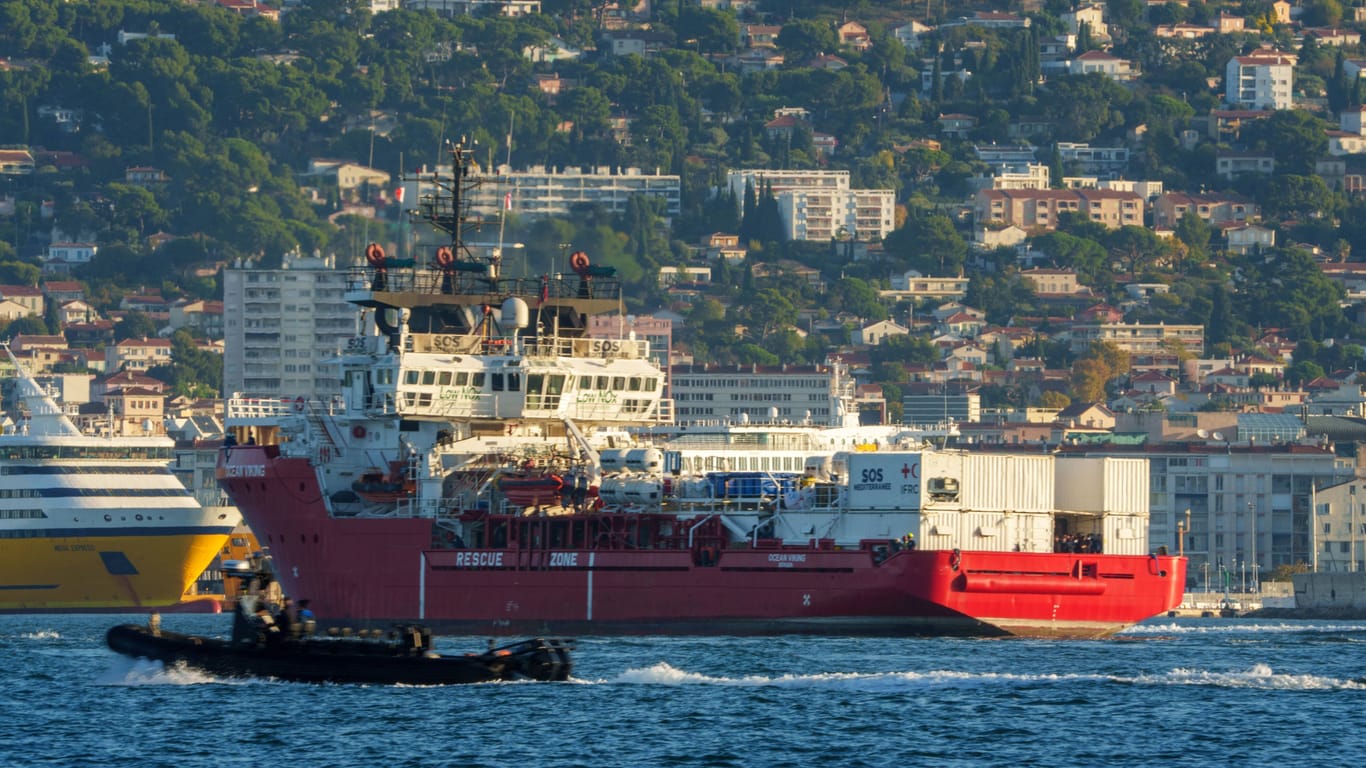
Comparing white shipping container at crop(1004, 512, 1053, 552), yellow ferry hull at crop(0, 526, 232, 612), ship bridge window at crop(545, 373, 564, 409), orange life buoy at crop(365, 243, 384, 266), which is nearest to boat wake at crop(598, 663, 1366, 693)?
white shipping container at crop(1004, 512, 1053, 552)

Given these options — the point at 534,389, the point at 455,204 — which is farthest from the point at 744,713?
the point at 455,204

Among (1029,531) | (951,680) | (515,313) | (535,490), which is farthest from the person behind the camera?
(515,313)

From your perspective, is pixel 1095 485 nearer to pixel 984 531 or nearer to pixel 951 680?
pixel 984 531

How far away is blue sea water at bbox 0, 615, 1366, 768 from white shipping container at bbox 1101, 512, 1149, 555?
7.41 m

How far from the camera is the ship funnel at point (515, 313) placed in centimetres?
9850

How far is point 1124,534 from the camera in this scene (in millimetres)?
91250

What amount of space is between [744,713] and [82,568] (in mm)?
66255

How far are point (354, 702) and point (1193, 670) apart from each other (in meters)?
21.5

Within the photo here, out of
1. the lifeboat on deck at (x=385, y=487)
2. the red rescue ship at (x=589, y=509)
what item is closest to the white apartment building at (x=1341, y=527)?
the red rescue ship at (x=589, y=509)

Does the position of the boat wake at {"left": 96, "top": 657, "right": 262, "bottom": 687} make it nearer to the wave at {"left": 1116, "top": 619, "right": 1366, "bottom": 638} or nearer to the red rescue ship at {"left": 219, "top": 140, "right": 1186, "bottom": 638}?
the red rescue ship at {"left": 219, "top": 140, "right": 1186, "bottom": 638}

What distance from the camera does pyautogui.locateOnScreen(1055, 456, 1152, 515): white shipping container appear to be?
90125 mm

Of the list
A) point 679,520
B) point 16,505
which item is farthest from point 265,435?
point 16,505

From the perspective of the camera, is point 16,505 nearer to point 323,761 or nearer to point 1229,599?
point 1229,599

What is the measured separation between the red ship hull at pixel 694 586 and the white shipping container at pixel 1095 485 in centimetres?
170
